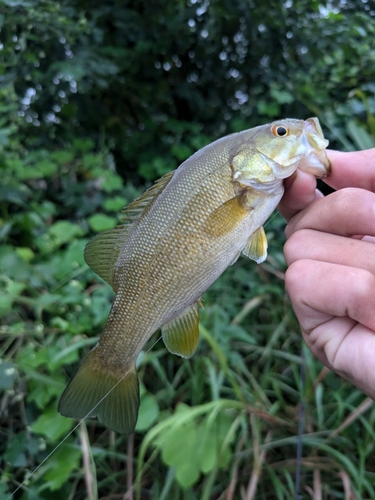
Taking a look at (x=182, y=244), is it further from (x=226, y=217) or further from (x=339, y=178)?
(x=339, y=178)

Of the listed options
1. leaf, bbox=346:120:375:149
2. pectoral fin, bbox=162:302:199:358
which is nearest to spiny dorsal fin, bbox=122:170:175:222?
pectoral fin, bbox=162:302:199:358

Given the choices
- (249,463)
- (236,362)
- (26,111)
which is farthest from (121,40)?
(249,463)

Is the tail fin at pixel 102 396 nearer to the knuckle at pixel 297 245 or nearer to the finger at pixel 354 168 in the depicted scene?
the knuckle at pixel 297 245

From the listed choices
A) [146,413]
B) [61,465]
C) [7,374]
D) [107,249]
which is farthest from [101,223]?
[107,249]

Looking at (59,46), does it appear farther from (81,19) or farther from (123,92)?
(123,92)

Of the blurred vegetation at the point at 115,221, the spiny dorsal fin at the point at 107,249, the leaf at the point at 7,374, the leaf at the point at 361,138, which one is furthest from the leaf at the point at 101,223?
the leaf at the point at 361,138
